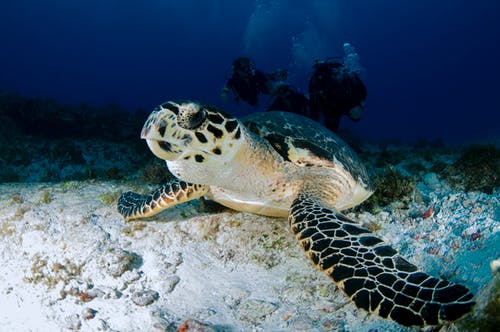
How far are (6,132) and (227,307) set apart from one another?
10181mm

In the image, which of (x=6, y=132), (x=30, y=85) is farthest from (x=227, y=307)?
(x=30, y=85)

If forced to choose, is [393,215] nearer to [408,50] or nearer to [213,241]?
[213,241]

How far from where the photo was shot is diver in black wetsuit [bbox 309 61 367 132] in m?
7.61

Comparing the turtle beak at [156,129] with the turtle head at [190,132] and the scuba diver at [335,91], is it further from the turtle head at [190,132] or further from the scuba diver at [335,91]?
the scuba diver at [335,91]

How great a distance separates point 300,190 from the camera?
3.07 m

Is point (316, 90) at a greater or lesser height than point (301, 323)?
greater

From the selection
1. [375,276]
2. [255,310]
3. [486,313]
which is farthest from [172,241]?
[486,313]

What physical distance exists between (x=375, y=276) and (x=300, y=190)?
4.49 feet

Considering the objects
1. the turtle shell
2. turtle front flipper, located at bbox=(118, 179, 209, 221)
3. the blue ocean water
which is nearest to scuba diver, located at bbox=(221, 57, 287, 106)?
the turtle shell

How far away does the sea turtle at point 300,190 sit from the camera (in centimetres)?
162

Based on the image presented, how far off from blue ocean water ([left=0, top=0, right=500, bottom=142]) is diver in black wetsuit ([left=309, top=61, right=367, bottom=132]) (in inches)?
2673

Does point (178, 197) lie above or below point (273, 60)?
below

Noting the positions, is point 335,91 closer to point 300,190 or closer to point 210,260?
point 300,190

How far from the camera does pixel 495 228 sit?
2438 mm
